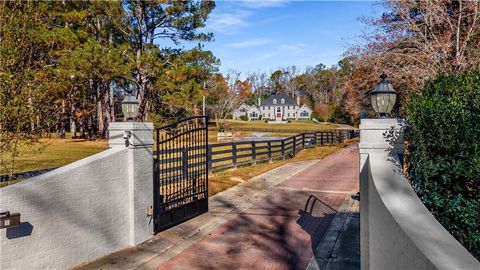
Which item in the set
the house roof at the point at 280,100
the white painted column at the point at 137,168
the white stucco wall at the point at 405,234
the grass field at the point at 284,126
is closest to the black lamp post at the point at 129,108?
the white painted column at the point at 137,168

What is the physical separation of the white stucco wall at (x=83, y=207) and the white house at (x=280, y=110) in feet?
249

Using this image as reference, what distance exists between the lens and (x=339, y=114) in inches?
2756

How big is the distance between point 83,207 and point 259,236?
3.19 metres

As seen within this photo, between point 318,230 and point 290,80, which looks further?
point 290,80

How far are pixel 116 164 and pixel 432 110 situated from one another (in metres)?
4.63

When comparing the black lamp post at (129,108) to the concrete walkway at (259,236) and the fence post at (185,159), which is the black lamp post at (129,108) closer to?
the fence post at (185,159)

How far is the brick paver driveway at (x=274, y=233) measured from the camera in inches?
217

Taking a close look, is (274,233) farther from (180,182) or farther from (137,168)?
(137,168)

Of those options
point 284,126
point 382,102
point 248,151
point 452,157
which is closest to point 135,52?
point 248,151

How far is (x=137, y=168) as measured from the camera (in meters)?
6.18

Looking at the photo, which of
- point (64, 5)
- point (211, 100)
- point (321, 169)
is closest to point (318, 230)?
point (321, 169)

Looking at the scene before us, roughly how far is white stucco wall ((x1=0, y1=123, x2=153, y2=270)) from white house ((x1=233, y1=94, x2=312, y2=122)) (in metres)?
76.0

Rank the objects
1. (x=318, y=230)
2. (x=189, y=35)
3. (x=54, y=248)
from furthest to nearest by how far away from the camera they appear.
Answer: (x=189, y=35) → (x=318, y=230) → (x=54, y=248)

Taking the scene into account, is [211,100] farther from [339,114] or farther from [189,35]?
[189,35]
